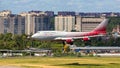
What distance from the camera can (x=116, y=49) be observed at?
160625 mm

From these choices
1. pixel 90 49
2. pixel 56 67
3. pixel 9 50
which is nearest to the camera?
pixel 56 67

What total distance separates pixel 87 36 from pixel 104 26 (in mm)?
12928

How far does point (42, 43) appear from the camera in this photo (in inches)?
6378

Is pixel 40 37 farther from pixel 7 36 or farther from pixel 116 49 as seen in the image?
pixel 116 49

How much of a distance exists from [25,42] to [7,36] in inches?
243

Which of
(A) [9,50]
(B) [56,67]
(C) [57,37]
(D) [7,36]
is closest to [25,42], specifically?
(D) [7,36]

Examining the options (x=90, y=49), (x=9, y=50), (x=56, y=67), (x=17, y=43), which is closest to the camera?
(x=56, y=67)

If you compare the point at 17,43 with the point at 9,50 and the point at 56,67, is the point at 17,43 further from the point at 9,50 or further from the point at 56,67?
the point at 56,67

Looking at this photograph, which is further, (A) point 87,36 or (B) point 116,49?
(B) point 116,49

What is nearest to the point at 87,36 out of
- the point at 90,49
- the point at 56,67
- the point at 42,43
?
the point at 90,49

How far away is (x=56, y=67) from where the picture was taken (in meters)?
62.1

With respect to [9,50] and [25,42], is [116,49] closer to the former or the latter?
[25,42]

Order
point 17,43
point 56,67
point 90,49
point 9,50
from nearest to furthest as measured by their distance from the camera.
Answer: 1. point 56,67
2. point 9,50
3. point 17,43
4. point 90,49

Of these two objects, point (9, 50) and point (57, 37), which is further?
point (57, 37)
